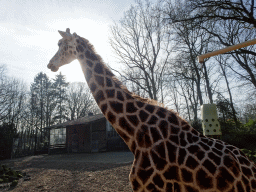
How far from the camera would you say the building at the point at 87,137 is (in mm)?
20703

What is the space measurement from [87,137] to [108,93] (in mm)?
22069

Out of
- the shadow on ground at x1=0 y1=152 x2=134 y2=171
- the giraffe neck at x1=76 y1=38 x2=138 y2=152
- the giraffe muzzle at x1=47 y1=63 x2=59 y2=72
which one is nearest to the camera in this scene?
the giraffe neck at x1=76 y1=38 x2=138 y2=152

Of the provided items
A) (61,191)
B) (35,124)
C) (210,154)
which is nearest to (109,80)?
(210,154)

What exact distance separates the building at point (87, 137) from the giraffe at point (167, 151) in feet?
59.9

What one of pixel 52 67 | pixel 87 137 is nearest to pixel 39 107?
pixel 87 137

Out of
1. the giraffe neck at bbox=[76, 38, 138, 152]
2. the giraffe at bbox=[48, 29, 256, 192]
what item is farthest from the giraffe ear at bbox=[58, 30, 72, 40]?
the giraffe at bbox=[48, 29, 256, 192]

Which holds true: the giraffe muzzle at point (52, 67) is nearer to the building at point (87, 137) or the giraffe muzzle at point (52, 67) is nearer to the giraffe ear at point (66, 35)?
the giraffe ear at point (66, 35)

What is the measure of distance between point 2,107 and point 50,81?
51.9 ft

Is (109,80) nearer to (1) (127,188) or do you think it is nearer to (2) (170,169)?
(2) (170,169)

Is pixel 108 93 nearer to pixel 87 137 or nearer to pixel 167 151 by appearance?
pixel 167 151

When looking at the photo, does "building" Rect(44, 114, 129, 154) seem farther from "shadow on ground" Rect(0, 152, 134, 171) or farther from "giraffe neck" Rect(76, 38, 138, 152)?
"giraffe neck" Rect(76, 38, 138, 152)

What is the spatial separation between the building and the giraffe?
18.3 meters

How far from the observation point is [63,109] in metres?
35.8

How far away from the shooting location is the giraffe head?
11.3 ft
